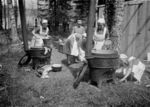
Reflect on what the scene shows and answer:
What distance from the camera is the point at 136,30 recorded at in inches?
267

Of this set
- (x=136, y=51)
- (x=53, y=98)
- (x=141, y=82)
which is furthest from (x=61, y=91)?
(x=136, y=51)

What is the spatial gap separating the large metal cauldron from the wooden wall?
7.48 ft

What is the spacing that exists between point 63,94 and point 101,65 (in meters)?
1.06

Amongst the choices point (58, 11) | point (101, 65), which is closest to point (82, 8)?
point (58, 11)

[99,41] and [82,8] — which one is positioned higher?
[82,8]

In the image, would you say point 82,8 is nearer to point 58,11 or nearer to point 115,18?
point 58,11

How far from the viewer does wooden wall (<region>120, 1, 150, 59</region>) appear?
20.8ft

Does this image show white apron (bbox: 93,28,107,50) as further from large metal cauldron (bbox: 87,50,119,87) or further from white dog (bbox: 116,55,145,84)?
large metal cauldron (bbox: 87,50,119,87)

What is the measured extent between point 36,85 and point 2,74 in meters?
1.18

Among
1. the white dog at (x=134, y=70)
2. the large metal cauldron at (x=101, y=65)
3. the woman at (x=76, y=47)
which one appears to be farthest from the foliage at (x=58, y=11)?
the large metal cauldron at (x=101, y=65)

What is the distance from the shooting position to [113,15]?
7.83 meters

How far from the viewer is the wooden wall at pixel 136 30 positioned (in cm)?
634

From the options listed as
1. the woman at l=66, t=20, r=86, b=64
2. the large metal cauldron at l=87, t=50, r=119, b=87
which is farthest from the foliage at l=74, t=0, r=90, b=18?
the large metal cauldron at l=87, t=50, r=119, b=87

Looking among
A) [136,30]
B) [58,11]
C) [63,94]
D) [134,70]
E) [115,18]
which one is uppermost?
[58,11]
